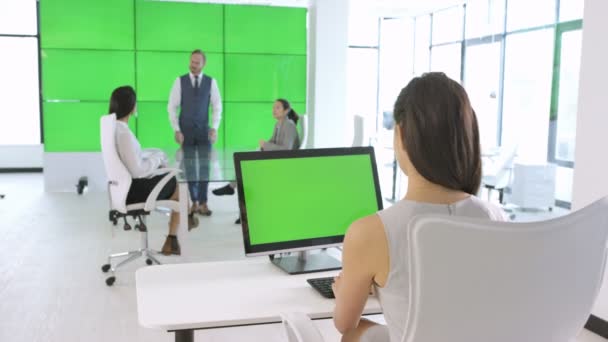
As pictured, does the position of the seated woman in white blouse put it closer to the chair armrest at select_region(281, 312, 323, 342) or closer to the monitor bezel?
the monitor bezel

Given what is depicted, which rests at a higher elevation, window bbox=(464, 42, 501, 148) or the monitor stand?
window bbox=(464, 42, 501, 148)

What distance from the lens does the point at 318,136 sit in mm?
8719

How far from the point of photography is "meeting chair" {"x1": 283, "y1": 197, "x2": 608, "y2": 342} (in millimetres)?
1240

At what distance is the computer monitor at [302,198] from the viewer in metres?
2.34

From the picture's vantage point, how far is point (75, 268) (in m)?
5.09

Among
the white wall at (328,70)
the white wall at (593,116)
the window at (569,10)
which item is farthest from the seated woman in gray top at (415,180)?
the white wall at (328,70)

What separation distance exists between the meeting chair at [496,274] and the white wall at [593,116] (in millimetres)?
2647

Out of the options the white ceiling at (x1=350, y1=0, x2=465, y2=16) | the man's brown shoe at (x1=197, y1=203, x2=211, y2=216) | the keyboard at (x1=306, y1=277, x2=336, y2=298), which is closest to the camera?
the keyboard at (x1=306, y1=277, x2=336, y2=298)

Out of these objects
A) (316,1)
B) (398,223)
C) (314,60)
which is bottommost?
(398,223)

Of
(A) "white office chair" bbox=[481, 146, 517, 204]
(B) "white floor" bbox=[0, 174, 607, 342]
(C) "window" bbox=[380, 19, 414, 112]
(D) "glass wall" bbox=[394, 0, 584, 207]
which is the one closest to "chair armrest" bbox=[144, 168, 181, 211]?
(B) "white floor" bbox=[0, 174, 607, 342]

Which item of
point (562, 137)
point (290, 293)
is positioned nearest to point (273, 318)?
point (290, 293)

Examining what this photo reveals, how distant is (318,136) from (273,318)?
6.92 m

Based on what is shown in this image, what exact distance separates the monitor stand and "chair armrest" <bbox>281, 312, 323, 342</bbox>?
0.52 metres

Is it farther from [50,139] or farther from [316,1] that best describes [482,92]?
[50,139]
